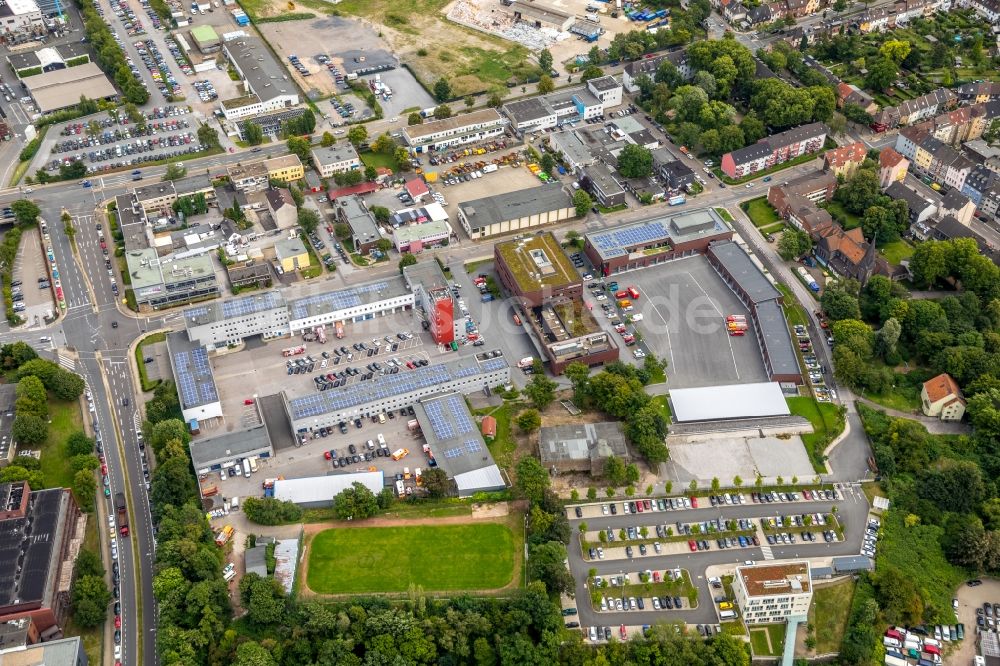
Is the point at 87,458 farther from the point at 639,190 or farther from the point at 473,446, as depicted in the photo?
the point at 639,190

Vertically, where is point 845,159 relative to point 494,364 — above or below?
above

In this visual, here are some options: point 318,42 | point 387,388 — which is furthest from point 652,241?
point 318,42

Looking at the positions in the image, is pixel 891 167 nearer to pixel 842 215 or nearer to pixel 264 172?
pixel 842 215

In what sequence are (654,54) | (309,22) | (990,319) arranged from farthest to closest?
(309,22)
(654,54)
(990,319)

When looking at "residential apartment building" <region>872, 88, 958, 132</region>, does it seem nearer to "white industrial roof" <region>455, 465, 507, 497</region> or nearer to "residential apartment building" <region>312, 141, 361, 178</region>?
"residential apartment building" <region>312, 141, 361, 178</region>

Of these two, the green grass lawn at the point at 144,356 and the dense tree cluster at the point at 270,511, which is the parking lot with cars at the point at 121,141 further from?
the dense tree cluster at the point at 270,511

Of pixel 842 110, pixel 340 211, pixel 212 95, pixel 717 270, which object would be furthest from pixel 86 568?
pixel 842 110

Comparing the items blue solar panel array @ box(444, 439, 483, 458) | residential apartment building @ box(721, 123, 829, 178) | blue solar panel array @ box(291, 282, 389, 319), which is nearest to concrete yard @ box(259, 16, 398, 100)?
blue solar panel array @ box(291, 282, 389, 319)

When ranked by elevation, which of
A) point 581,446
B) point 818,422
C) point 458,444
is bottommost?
point 818,422
